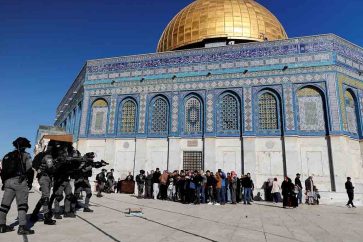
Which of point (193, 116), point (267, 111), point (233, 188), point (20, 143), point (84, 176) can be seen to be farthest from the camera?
point (193, 116)

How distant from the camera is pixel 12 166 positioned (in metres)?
4.61

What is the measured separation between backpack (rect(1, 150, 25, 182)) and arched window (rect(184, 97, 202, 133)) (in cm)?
1247

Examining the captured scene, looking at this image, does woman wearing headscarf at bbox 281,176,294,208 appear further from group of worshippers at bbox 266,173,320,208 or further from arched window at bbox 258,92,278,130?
arched window at bbox 258,92,278,130

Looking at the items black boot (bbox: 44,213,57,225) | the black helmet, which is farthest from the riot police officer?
the black helmet

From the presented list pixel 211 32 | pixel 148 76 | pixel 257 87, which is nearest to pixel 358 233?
pixel 257 87

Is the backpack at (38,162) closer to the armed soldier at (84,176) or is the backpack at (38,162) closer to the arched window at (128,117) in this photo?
the armed soldier at (84,176)

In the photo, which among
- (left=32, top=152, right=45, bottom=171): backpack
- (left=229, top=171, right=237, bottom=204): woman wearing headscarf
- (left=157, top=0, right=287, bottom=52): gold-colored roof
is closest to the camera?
(left=32, top=152, right=45, bottom=171): backpack

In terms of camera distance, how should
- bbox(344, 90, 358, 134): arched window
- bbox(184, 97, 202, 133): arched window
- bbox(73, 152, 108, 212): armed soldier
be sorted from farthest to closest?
1. bbox(184, 97, 202, 133): arched window
2. bbox(344, 90, 358, 134): arched window
3. bbox(73, 152, 108, 212): armed soldier

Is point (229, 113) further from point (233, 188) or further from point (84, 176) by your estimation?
point (84, 176)

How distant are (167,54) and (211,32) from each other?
4.24 meters

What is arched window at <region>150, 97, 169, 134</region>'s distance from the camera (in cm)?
1736

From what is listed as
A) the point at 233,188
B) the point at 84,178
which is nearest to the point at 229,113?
the point at 233,188

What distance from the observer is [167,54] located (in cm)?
1822

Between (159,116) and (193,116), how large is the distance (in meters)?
2.16
